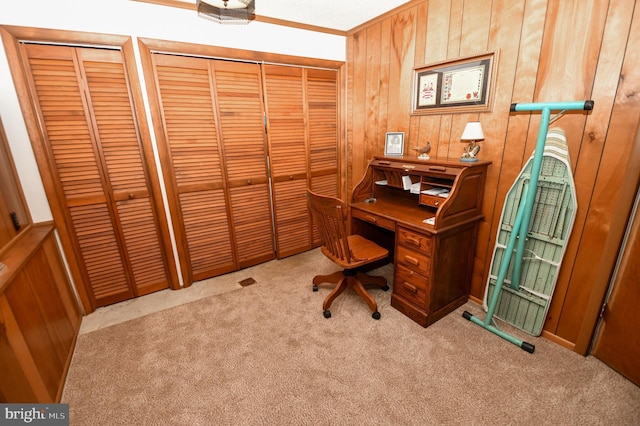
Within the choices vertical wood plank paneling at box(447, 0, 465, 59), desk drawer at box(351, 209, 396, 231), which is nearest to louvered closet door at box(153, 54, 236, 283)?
desk drawer at box(351, 209, 396, 231)

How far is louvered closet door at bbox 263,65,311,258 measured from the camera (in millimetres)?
2727

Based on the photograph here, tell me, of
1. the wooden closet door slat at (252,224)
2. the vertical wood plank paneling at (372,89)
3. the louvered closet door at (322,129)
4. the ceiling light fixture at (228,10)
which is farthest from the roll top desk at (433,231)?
the ceiling light fixture at (228,10)

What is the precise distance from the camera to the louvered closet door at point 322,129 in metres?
2.94

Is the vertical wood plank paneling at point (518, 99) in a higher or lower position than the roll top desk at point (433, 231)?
higher

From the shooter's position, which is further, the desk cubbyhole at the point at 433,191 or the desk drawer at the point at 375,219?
the desk drawer at the point at 375,219

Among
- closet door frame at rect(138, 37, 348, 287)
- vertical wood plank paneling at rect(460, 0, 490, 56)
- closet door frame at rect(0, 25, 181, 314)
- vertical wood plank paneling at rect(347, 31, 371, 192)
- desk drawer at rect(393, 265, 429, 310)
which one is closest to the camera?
closet door frame at rect(0, 25, 181, 314)

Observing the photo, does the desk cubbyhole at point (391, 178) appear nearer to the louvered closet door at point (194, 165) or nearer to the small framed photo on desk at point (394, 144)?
the small framed photo on desk at point (394, 144)

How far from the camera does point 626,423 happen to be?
1.34m

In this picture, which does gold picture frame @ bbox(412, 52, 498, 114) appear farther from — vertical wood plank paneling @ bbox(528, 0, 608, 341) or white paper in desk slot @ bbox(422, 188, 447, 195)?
white paper in desk slot @ bbox(422, 188, 447, 195)

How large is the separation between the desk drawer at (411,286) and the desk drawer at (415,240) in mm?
201

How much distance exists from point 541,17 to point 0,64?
10.9 feet

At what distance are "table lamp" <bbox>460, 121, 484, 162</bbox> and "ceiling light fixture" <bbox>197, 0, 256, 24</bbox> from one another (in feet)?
6.12

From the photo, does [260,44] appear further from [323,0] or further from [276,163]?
[276,163]

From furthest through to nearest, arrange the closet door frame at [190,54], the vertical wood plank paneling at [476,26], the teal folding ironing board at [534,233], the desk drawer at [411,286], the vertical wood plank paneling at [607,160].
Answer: the closet door frame at [190,54] → the desk drawer at [411,286] → the vertical wood plank paneling at [476,26] → the teal folding ironing board at [534,233] → the vertical wood plank paneling at [607,160]
